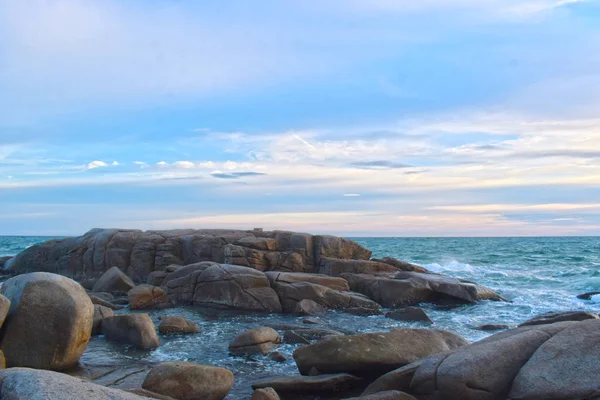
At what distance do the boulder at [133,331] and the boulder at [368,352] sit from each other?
502 cm

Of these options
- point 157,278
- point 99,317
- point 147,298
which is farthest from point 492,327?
point 157,278

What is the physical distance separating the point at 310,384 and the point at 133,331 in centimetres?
656

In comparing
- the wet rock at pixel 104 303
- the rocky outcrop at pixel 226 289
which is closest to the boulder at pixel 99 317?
the wet rock at pixel 104 303

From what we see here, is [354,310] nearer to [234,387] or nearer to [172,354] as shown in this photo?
[172,354]

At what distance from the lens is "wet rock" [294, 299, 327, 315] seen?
72.5ft

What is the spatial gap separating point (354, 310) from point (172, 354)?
9.34m

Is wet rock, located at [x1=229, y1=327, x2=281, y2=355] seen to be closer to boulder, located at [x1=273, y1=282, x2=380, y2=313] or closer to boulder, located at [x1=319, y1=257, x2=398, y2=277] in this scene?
boulder, located at [x1=273, y1=282, x2=380, y2=313]

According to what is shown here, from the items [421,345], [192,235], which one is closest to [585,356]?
[421,345]

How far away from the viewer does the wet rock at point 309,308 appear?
2211cm

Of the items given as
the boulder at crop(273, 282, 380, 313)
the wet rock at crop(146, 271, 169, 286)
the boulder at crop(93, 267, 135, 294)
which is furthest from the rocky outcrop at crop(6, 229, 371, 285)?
the boulder at crop(273, 282, 380, 313)

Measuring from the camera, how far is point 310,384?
37.3 feet

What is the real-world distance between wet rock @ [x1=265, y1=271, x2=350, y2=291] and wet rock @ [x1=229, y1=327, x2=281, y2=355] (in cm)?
863

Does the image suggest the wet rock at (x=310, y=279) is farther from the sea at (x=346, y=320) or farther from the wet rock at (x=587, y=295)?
the wet rock at (x=587, y=295)

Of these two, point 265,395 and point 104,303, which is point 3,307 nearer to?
point 265,395
